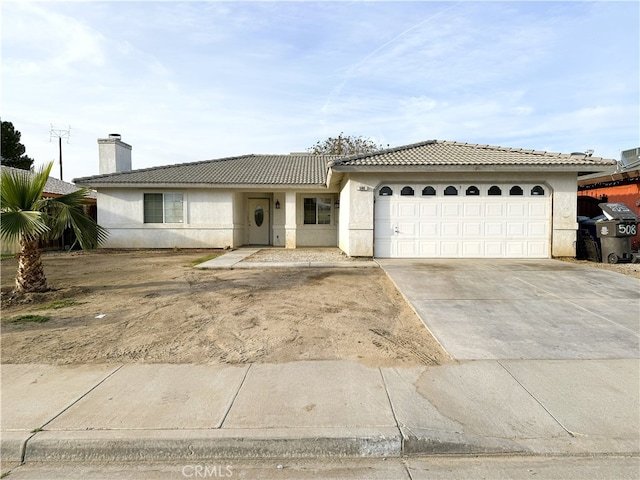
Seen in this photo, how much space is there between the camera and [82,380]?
411cm

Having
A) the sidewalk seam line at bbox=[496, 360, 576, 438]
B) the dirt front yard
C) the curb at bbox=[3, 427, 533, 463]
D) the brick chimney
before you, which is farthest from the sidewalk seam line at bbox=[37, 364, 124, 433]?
the brick chimney

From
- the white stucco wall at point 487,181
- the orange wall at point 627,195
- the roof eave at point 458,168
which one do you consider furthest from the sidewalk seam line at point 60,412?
the orange wall at point 627,195

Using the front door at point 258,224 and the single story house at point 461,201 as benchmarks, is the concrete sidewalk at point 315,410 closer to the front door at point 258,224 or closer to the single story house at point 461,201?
the single story house at point 461,201

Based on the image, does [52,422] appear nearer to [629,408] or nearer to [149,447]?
[149,447]

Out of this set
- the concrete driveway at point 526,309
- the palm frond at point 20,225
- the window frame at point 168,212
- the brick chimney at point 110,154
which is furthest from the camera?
the brick chimney at point 110,154

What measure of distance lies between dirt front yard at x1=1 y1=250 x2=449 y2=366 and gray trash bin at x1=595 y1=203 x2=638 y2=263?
756cm

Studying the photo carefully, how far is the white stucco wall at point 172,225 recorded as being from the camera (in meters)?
17.1

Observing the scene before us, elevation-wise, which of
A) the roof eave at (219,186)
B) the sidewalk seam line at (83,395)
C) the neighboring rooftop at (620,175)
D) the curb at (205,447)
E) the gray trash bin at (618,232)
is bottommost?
the curb at (205,447)

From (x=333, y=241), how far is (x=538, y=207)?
896 cm

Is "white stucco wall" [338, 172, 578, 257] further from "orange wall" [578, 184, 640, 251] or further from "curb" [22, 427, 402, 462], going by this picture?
"curb" [22, 427, 402, 462]

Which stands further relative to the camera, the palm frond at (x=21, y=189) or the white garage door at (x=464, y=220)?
the white garage door at (x=464, y=220)

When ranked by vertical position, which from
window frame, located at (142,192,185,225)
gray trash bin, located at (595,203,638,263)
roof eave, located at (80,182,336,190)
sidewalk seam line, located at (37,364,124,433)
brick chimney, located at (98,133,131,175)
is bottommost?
sidewalk seam line, located at (37,364,124,433)

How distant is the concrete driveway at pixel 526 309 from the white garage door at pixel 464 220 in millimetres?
1969

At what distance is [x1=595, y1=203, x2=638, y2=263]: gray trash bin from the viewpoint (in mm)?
10875
